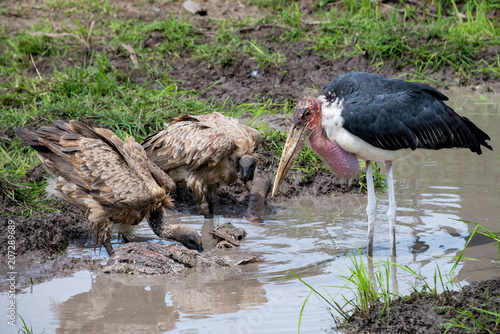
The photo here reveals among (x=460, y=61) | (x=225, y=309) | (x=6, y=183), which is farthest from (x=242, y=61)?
(x=225, y=309)

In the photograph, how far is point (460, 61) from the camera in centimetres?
1001

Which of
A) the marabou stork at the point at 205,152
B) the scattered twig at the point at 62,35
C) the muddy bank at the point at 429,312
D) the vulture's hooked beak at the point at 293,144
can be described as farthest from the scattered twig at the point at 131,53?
the muddy bank at the point at 429,312

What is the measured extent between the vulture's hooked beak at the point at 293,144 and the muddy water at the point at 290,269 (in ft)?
2.36

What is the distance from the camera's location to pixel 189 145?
7.06 m

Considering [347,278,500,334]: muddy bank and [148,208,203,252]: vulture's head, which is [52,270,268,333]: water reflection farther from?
[347,278,500,334]: muddy bank

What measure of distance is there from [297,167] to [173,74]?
3013 millimetres

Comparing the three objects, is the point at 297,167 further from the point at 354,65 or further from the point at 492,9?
the point at 492,9

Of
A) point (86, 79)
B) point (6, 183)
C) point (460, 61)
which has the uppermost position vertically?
point (460, 61)

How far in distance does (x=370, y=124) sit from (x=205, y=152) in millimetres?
2187

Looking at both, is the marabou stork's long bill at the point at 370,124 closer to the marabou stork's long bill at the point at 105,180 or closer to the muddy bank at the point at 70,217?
the marabou stork's long bill at the point at 105,180

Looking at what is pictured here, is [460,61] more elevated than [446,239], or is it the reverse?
[460,61]

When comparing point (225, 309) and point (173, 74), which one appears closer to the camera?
point (225, 309)

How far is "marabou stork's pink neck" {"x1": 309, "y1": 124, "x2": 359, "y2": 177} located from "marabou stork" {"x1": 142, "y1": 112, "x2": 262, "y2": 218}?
4.69ft

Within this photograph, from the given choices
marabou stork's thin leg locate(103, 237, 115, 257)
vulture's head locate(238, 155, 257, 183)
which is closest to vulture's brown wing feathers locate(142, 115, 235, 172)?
vulture's head locate(238, 155, 257, 183)
